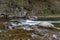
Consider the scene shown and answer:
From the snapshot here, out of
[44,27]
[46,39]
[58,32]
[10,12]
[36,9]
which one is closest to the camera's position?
[46,39]

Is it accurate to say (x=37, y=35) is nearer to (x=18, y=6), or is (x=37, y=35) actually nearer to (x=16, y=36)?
(x=16, y=36)

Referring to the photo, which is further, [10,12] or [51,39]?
[10,12]

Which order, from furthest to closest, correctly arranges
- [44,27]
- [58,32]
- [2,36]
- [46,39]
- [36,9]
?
1. [36,9]
2. [44,27]
3. [58,32]
4. [2,36]
5. [46,39]

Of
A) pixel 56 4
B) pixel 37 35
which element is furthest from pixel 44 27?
pixel 56 4

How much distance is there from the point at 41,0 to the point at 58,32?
6.03 m

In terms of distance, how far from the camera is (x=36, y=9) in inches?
471

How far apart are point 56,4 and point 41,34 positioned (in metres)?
6.25

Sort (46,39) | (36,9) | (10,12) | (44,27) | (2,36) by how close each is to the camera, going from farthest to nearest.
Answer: (36,9) < (10,12) < (44,27) < (2,36) < (46,39)

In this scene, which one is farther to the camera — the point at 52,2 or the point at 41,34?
the point at 52,2

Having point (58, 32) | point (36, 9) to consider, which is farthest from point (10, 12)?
point (58, 32)

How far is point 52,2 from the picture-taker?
12.1 m

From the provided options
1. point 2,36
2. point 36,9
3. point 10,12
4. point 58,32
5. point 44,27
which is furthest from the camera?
point 36,9

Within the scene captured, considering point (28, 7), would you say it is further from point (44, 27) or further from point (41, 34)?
point (41, 34)

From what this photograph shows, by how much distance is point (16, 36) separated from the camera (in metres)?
5.94
